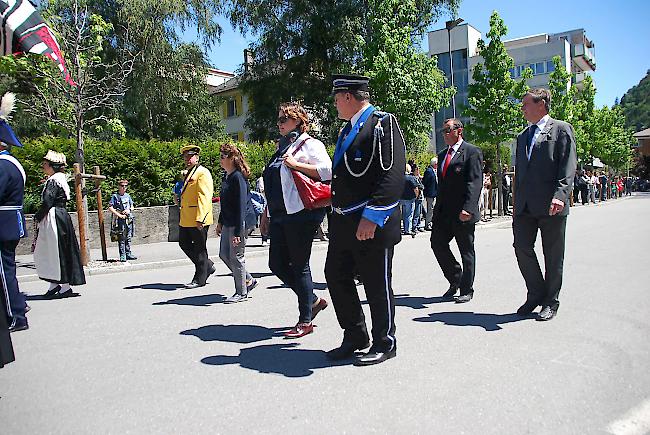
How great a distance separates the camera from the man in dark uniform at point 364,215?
4176mm

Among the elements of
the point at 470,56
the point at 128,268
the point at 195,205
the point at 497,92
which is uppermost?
Result: the point at 470,56

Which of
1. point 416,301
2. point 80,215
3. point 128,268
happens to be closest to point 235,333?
point 416,301

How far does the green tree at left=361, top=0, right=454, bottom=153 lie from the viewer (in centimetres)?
2217

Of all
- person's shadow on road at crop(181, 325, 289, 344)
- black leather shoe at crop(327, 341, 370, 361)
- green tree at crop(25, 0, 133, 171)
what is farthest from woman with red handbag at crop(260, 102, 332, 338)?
green tree at crop(25, 0, 133, 171)

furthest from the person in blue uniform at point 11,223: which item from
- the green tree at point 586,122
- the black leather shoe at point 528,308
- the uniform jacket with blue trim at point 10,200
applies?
the green tree at point 586,122

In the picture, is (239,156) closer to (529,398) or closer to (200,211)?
(200,211)

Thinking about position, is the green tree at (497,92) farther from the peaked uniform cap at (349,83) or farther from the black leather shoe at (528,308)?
the peaked uniform cap at (349,83)

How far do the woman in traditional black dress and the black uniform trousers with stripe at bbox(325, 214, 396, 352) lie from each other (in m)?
4.50

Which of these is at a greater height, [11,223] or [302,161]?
[302,161]

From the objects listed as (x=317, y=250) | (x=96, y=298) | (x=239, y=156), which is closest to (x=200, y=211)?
(x=239, y=156)

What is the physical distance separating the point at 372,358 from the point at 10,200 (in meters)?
3.90

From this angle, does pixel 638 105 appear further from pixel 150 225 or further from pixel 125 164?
pixel 125 164

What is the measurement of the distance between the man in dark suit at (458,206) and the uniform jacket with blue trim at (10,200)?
443cm

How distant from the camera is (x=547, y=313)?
5559 millimetres
